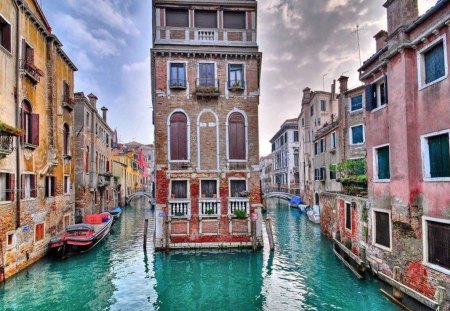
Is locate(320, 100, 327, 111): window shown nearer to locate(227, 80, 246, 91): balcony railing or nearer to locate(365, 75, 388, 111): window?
locate(227, 80, 246, 91): balcony railing

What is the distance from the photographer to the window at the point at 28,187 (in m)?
13.0

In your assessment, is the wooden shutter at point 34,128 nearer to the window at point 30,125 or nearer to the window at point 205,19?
the window at point 30,125

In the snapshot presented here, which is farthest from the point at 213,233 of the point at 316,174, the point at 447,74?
the point at 316,174

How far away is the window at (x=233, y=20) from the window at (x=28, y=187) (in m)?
11.9

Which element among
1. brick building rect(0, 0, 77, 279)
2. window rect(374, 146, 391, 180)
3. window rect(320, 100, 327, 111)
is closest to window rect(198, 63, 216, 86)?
brick building rect(0, 0, 77, 279)

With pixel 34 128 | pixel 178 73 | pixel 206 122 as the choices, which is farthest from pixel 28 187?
pixel 178 73

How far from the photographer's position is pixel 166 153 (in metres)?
16.1

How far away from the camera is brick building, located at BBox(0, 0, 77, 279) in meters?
11.8

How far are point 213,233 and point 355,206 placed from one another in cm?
688

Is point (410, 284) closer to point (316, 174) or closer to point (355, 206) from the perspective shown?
point (355, 206)

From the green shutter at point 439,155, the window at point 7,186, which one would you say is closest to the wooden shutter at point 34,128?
the window at point 7,186

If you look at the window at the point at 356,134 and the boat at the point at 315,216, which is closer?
the window at the point at 356,134

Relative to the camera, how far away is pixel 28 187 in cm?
1362

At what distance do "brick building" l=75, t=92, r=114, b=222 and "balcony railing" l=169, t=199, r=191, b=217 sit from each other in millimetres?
9757
